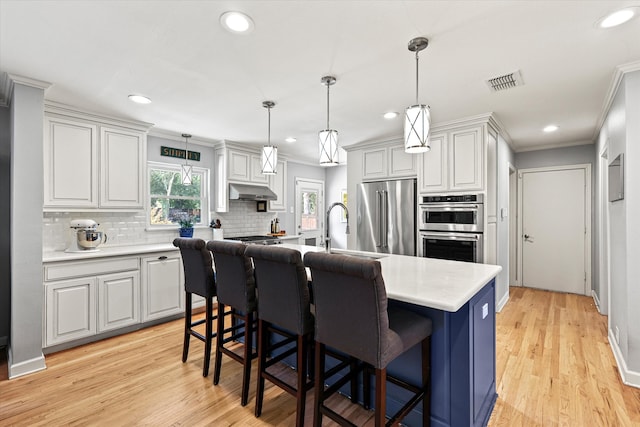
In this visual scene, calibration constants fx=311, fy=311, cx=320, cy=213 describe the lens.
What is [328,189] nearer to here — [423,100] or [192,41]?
[423,100]

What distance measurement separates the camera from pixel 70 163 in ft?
10.4

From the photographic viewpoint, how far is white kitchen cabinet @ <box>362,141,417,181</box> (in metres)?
4.24

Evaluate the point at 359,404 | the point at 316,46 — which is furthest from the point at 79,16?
the point at 359,404

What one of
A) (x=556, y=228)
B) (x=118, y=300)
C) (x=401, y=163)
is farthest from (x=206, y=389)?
(x=556, y=228)

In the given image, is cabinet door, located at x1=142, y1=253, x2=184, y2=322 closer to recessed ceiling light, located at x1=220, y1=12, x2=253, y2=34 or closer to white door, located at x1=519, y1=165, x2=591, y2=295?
recessed ceiling light, located at x1=220, y1=12, x2=253, y2=34

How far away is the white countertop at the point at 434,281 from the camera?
146 cm

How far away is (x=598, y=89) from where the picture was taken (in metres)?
2.74

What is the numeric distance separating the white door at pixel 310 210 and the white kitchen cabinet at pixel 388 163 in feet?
6.61

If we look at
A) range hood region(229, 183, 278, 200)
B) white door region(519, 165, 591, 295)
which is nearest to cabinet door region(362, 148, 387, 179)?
range hood region(229, 183, 278, 200)

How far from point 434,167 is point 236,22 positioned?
2.88 meters

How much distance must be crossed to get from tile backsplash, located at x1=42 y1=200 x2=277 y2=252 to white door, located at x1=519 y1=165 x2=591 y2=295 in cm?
442

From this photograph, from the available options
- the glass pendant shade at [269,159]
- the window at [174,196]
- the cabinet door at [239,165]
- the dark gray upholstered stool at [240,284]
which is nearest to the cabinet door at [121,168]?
the window at [174,196]

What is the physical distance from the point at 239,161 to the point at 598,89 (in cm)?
430

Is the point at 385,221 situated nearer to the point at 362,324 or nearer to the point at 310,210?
the point at 310,210
